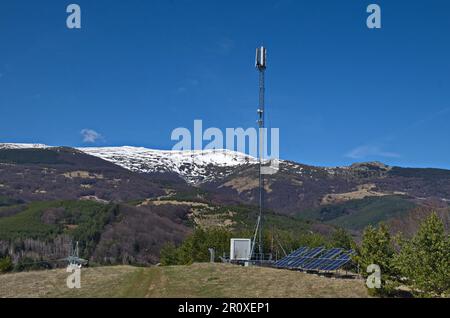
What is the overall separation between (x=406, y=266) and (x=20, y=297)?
35.3m

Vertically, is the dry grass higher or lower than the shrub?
lower

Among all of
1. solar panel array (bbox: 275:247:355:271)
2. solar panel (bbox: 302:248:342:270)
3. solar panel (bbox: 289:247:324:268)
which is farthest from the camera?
solar panel (bbox: 289:247:324:268)

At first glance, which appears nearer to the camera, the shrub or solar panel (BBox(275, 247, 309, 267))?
the shrub

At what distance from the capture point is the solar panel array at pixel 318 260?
57.7 meters

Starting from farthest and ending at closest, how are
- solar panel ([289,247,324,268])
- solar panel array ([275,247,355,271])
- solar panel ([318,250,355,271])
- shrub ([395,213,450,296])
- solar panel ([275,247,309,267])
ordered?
1. solar panel ([275,247,309,267])
2. solar panel ([289,247,324,268])
3. solar panel array ([275,247,355,271])
4. solar panel ([318,250,355,271])
5. shrub ([395,213,450,296])

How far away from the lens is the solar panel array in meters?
57.7

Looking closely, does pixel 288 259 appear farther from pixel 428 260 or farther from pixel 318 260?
pixel 428 260

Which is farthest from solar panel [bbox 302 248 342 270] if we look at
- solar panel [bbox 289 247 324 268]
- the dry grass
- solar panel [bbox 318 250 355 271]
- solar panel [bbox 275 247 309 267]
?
the dry grass

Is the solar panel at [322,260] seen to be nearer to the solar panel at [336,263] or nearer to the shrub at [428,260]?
the solar panel at [336,263]

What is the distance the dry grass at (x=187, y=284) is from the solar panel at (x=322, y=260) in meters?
5.55

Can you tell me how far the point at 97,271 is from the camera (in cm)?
5953

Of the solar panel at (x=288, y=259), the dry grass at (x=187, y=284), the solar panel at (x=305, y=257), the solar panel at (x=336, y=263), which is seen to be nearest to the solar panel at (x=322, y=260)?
the solar panel at (x=336, y=263)

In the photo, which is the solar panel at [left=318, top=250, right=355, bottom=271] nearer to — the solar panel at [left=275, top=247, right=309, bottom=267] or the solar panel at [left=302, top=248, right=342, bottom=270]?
the solar panel at [left=302, top=248, right=342, bottom=270]
